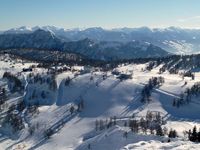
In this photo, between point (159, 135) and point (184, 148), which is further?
point (159, 135)

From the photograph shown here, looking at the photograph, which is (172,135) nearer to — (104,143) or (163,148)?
(104,143)

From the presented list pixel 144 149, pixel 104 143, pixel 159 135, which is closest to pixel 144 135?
pixel 159 135

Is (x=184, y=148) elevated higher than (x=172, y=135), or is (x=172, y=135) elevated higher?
(x=184, y=148)

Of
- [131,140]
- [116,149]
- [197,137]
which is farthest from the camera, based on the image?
[131,140]

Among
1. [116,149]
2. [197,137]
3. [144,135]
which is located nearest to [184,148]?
[197,137]

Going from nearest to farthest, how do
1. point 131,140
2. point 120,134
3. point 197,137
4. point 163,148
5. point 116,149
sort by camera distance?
1. point 163,148
2. point 197,137
3. point 116,149
4. point 131,140
5. point 120,134

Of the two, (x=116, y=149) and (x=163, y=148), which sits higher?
(x=163, y=148)

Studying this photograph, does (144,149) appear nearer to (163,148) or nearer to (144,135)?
(163,148)

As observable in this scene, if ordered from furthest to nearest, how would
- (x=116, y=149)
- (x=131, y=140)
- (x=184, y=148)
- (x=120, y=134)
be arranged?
(x=120, y=134) < (x=131, y=140) < (x=116, y=149) < (x=184, y=148)

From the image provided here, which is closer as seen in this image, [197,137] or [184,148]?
[184,148]
